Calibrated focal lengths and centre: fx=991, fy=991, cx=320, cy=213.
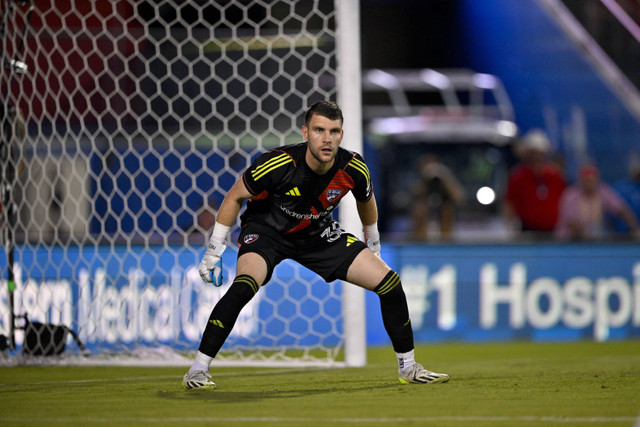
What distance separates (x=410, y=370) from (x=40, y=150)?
244 inches

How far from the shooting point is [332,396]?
5.82 m

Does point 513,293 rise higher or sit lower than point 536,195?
lower

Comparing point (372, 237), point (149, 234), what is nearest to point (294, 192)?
point (372, 237)

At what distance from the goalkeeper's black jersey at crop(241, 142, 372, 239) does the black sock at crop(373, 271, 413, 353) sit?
566mm

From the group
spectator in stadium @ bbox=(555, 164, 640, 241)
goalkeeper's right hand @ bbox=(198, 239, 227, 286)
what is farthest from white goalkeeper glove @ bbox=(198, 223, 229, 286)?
spectator in stadium @ bbox=(555, 164, 640, 241)

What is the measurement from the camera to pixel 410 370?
628 centimetres

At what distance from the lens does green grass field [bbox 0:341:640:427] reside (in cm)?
491

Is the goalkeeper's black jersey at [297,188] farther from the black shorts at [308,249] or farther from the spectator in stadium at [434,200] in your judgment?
the spectator in stadium at [434,200]

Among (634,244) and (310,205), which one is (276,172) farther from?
(634,244)

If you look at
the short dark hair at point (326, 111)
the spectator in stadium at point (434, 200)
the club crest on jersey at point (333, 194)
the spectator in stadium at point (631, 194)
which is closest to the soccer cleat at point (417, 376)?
the club crest on jersey at point (333, 194)

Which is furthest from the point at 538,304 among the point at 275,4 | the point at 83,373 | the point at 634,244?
the point at 83,373

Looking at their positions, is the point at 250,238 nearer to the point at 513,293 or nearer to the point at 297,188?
the point at 297,188

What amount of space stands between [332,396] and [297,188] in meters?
1.30

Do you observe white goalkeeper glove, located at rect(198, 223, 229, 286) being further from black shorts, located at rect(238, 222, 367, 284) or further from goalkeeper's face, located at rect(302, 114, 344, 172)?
goalkeeper's face, located at rect(302, 114, 344, 172)
